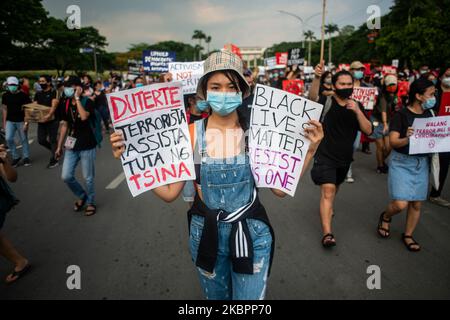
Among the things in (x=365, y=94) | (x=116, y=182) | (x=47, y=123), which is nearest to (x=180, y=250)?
(x=116, y=182)

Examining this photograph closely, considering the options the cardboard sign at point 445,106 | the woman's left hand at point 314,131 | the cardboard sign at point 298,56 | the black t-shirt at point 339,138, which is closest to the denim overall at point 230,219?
the woman's left hand at point 314,131

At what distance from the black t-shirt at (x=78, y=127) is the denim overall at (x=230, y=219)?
10.6 ft

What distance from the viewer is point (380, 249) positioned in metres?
3.44

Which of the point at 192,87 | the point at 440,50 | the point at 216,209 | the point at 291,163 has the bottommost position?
the point at 216,209

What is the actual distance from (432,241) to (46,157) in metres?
8.47

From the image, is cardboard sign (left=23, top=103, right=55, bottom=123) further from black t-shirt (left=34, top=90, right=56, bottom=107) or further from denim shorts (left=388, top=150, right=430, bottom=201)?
denim shorts (left=388, top=150, right=430, bottom=201)

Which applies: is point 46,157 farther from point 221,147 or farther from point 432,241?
point 432,241

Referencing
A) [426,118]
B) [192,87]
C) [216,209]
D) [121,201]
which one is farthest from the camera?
[192,87]

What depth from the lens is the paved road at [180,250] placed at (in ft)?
9.17

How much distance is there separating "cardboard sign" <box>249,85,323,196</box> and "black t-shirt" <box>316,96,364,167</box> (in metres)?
1.89

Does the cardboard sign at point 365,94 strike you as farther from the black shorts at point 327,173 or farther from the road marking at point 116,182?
the road marking at point 116,182

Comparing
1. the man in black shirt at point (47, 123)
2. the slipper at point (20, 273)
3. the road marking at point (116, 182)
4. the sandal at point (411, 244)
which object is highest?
the man in black shirt at point (47, 123)
